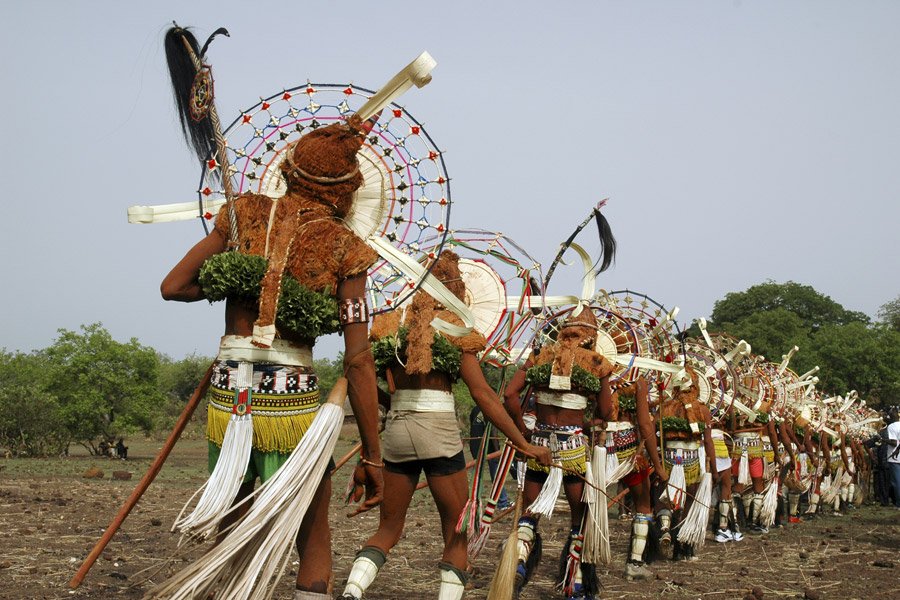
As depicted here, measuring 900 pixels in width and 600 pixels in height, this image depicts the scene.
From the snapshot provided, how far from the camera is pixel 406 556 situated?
30.1 feet

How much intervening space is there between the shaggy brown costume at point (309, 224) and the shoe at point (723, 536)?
8967mm

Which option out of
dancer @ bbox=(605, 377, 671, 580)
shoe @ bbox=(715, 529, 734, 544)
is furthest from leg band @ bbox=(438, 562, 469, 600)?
shoe @ bbox=(715, 529, 734, 544)

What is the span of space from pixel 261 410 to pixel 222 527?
0.52 m

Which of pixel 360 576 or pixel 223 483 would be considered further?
pixel 360 576

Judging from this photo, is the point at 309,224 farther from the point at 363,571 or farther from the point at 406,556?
the point at 406,556

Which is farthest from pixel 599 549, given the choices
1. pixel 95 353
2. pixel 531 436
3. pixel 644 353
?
pixel 95 353

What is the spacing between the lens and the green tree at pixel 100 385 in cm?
2445

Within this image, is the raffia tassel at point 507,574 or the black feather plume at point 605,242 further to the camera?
the black feather plume at point 605,242

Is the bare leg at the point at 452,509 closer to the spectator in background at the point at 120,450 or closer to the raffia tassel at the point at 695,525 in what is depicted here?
the raffia tassel at the point at 695,525

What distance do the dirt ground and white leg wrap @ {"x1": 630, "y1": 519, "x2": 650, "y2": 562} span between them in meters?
0.26

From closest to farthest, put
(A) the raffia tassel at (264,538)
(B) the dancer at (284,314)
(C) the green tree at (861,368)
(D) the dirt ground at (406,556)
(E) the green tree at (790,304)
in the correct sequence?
(A) the raffia tassel at (264,538)
(B) the dancer at (284,314)
(D) the dirt ground at (406,556)
(C) the green tree at (861,368)
(E) the green tree at (790,304)

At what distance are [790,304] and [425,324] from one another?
57217mm

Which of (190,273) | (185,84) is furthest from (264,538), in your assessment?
(185,84)

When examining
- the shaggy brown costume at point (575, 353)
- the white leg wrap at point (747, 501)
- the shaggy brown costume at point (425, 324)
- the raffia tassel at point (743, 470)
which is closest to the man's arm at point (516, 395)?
the shaggy brown costume at point (575, 353)
